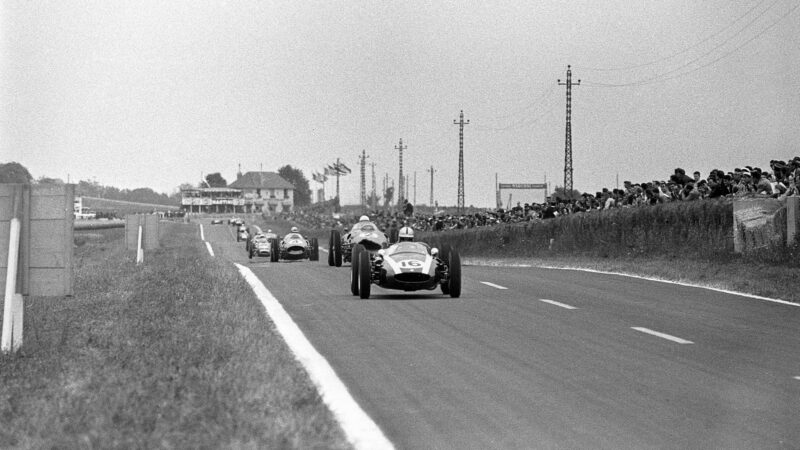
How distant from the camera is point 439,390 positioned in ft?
29.4

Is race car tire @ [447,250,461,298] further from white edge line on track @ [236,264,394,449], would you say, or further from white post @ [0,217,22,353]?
white post @ [0,217,22,353]

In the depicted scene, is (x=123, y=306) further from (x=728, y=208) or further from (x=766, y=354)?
(x=728, y=208)

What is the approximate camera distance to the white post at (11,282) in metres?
11.8

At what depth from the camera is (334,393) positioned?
8.70 metres

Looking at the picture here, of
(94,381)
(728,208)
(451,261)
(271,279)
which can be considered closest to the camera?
(94,381)

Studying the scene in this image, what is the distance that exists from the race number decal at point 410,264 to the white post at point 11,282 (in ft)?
28.1

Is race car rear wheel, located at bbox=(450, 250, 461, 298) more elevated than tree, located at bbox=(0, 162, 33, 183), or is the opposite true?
tree, located at bbox=(0, 162, 33, 183)

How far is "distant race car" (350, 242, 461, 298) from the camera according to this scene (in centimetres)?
1934

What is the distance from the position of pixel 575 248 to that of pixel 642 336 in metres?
25.6

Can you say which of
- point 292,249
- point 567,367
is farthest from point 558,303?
point 292,249

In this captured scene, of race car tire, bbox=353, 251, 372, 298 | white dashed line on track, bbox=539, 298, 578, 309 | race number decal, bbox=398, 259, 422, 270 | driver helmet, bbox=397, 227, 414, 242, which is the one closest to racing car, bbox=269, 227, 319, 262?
driver helmet, bbox=397, 227, 414, 242

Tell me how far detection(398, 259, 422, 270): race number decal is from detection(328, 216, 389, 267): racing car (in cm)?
1073

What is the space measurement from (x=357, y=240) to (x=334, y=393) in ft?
77.5

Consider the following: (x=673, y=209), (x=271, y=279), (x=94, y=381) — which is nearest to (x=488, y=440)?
(x=94, y=381)
